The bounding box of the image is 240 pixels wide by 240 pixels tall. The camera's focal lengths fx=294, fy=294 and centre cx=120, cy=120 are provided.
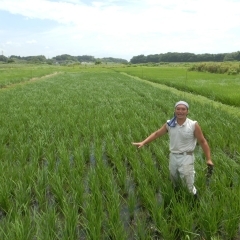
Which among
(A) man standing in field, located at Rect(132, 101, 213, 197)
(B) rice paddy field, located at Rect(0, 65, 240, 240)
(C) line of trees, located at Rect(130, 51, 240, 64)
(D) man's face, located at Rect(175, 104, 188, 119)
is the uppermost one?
(D) man's face, located at Rect(175, 104, 188, 119)

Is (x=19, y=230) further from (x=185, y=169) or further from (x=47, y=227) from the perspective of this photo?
(x=185, y=169)

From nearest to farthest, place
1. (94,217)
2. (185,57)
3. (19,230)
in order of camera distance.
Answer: (19,230) → (94,217) → (185,57)

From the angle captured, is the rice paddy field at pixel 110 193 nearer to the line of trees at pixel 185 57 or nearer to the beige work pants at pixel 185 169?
the beige work pants at pixel 185 169

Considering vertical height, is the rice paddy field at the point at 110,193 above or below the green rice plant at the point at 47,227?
below

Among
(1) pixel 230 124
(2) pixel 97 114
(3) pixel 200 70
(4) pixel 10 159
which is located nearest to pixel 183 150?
(4) pixel 10 159

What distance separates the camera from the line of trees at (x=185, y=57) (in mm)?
77075

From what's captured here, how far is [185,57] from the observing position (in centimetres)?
9838

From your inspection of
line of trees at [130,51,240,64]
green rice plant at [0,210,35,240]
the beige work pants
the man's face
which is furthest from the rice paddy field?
line of trees at [130,51,240,64]

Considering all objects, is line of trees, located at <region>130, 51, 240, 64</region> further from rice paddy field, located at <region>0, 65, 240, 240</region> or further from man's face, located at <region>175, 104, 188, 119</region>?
man's face, located at <region>175, 104, 188, 119</region>

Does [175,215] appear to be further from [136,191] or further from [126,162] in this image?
[126,162]

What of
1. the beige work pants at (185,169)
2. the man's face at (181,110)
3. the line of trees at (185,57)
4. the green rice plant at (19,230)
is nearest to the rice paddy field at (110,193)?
the green rice plant at (19,230)

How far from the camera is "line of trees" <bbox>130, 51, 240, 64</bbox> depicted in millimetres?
77075

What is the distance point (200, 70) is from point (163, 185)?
3476 cm

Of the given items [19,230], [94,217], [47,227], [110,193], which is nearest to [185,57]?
[110,193]
